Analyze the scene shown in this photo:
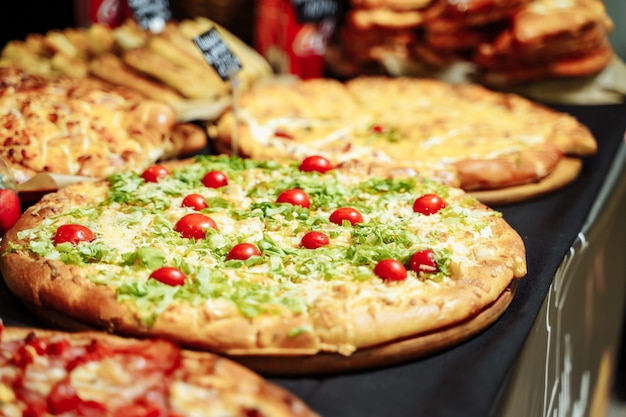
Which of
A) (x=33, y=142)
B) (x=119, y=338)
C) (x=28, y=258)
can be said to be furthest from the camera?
(x=33, y=142)

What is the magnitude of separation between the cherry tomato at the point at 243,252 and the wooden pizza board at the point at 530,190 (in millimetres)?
1501

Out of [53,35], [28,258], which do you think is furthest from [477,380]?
[53,35]

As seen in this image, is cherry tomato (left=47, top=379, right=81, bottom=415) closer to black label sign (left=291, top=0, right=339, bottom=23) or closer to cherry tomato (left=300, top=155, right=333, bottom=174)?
cherry tomato (left=300, top=155, right=333, bottom=174)

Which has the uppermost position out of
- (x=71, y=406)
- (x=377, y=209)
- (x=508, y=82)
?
(x=71, y=406)

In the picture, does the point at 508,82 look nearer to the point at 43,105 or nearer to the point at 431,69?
the point at 431,69

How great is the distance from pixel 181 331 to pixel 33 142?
1727 millimetres

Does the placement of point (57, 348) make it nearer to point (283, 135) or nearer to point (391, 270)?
point (391, 270)

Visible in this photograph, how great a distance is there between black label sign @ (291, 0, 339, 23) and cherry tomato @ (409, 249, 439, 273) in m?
3.36

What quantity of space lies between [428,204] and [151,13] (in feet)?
8.50

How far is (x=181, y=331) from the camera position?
6.45ft

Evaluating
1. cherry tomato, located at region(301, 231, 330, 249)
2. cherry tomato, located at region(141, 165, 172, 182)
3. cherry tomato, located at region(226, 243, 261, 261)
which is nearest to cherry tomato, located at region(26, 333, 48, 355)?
cherry tomato, located at region(226, 243, 261, 261)

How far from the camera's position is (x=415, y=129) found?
422 centimetres

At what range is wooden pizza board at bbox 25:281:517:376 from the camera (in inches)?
77.7

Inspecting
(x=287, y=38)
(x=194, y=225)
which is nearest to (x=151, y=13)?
(x=287, y=38)
